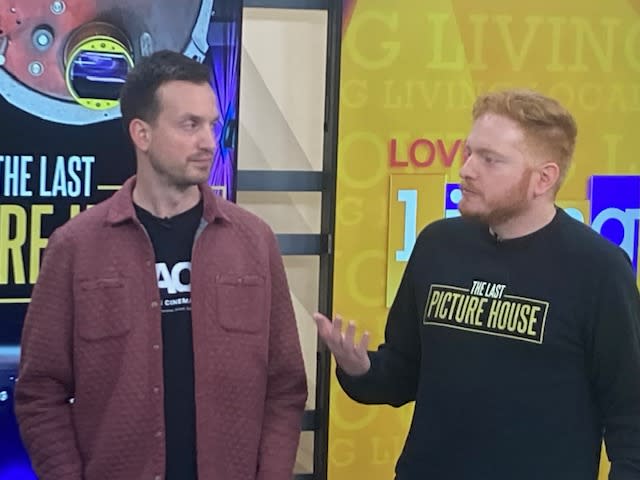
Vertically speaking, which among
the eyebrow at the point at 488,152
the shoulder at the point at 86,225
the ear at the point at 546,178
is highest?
the eyebrow at the point at 488,152

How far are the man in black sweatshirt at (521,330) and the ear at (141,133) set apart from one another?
53cm

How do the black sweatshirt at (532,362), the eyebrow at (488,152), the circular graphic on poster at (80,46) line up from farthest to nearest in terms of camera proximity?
1. the circular graphic on poster at (80,46)
2. the eyebrow at (488,152)
3. the black sweatshirt at (532,362)

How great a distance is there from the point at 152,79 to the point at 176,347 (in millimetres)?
558

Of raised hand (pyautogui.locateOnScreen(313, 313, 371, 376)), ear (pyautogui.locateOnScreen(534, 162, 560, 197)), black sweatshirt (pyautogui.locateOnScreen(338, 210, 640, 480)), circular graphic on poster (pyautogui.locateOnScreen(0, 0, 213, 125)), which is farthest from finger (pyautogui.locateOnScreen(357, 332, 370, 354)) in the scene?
circular graphic on poster (pyautogui.locateOnScreen(0, 0, 213, 125))

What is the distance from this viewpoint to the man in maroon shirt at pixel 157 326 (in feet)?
6.79

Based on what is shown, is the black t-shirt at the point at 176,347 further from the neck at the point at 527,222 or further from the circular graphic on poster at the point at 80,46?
the circular graphic on poster at the point at 80,46

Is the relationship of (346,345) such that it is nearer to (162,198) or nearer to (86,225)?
(162,198)

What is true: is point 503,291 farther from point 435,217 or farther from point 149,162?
point 435,217

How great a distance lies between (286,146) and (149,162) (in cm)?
111

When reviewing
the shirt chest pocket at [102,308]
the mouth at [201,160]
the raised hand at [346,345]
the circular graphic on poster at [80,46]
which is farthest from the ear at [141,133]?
the circular graphic on poster at [80,46]

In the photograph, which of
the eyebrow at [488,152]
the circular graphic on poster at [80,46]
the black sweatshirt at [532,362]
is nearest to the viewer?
the black sweatshirt at [532,362]

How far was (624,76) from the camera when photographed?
11.1ft

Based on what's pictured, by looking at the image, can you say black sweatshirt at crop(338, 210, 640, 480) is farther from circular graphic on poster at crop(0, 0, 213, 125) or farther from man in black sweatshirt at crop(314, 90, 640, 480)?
circular graphic on poster at crop(0, 0, 213, 125)

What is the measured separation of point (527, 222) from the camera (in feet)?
7.06
